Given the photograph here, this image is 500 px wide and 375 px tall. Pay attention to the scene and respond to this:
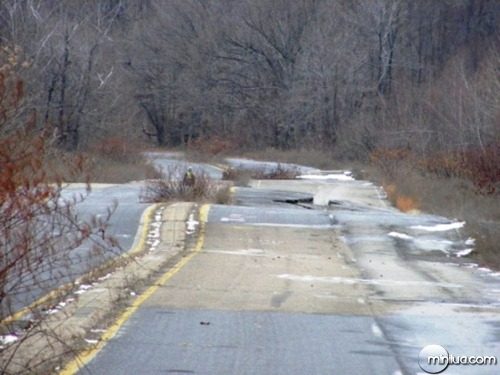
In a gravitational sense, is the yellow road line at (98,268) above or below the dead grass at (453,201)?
above

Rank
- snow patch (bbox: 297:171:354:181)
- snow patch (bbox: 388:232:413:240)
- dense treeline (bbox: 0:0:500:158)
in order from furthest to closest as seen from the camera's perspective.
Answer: dense treeline (bbox: 0:0:500:158) → snow patch (bbox: 297:171:354:181) → snow patch (bbox: 388:232:413:240)

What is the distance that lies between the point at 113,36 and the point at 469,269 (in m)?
66.3

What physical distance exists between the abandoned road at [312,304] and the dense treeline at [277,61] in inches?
1461

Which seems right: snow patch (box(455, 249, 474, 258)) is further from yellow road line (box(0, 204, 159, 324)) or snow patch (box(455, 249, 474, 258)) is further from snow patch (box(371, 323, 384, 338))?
snow patch (box(371, 323, 384, 338))

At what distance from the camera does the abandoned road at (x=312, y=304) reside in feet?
29.3

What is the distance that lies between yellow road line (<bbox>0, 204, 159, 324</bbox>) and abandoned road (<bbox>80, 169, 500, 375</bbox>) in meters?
0.76

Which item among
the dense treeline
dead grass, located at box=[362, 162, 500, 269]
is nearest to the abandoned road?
dead grass, located at box=[362, 162, 500, 269]

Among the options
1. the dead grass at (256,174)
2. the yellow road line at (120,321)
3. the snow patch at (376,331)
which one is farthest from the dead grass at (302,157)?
the snow patch at (376,331)

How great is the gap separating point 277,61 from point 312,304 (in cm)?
6569

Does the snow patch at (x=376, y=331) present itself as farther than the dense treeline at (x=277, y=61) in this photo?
No

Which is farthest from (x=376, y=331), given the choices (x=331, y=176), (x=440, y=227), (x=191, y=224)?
(x=331, y=176)

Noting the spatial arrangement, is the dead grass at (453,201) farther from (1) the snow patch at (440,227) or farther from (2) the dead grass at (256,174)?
(2) the dead grass at (256,174)

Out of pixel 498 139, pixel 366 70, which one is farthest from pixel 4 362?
pixel 366 70

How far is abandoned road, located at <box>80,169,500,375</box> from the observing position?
8922 mm
